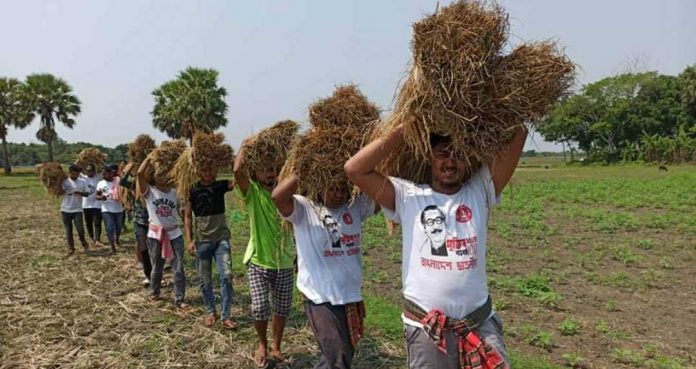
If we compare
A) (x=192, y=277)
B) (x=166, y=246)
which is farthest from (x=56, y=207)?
(x=166, y=246)

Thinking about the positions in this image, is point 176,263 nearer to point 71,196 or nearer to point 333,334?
point 333,334

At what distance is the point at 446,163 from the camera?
2.91 meters

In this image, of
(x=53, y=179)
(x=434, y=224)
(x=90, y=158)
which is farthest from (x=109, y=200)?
(x=434, y=224)

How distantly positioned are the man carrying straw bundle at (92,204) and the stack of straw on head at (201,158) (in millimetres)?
5730

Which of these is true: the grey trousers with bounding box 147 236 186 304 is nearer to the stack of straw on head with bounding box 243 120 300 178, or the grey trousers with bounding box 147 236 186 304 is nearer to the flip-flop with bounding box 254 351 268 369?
the flip-flop with bounding box 254 351 268 369

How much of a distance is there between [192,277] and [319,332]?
5324 millimetres

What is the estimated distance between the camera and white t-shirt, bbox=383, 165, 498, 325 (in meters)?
2.80

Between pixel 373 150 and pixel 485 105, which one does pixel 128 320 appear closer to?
pixel 373 150

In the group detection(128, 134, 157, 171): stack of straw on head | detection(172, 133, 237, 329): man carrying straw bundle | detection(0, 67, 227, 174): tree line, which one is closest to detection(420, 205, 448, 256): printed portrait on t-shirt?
detection(172, 133, 237, 329): man carrying straw bundle

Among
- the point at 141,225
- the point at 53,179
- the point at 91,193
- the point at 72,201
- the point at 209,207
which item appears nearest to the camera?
the point at 209,207

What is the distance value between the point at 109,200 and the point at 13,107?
43.2 m

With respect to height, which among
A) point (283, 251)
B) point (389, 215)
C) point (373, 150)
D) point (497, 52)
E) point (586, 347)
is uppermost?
point (497, 52)

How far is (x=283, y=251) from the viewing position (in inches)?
188

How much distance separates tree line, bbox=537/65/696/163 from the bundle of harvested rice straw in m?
49.7
